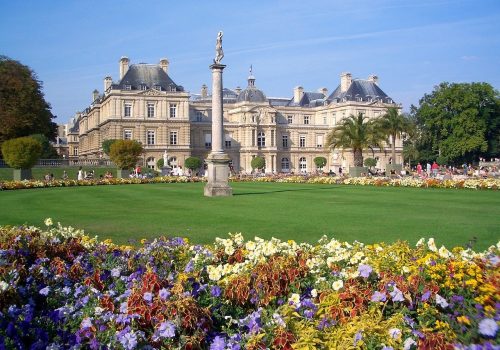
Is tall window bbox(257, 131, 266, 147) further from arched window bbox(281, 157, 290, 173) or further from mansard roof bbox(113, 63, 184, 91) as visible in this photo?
mansard roof bbox(113, 63, 184, 91)

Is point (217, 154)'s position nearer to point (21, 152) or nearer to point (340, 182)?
point (340, 182)

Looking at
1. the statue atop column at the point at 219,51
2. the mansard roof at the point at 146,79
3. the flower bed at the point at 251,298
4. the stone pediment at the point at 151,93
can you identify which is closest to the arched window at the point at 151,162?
the stone pediment at the point at 151,93

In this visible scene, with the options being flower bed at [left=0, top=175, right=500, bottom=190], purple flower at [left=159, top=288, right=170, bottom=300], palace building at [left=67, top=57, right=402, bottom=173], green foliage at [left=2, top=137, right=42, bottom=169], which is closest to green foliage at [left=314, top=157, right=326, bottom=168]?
palace building at [left=67, top=57, right=402, bottom=173]

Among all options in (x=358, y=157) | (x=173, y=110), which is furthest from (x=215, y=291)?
(x=173, y=110)

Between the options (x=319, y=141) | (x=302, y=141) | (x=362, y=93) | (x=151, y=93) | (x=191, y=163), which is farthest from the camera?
(x=319, y=141)

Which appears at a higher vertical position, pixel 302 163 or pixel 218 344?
pixel 302 163

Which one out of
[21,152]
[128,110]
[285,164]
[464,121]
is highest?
[128,110]

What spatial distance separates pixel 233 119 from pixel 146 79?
18.2 m

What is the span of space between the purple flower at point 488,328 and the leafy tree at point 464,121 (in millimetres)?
64301

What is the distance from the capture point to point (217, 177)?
2292 centimetres

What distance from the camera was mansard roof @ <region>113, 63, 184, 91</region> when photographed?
2736 inches

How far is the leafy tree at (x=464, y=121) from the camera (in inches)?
2486

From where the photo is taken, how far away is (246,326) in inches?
185

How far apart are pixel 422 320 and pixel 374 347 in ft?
2.59
